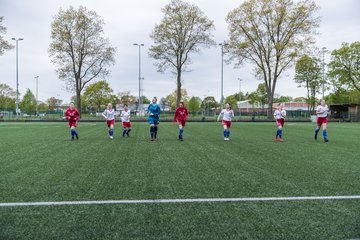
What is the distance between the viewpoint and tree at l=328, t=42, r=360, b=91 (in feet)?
171

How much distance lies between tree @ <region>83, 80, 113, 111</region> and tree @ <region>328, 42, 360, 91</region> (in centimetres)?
5692

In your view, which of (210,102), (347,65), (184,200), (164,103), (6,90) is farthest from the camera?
(210,102)

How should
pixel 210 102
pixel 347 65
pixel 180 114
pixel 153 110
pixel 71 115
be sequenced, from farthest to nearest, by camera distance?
1. pixel 210 102
2. pixel 347 65
3. pixel 180 114
4. pixel 71 115
5. pixel 153 110

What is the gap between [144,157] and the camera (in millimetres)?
9703

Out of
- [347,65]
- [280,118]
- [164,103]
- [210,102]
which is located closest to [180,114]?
[280,118]

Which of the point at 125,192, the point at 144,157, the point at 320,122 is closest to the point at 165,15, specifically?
the point at 320,122

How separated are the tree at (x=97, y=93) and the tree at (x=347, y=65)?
5692 centimetres

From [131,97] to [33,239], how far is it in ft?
380

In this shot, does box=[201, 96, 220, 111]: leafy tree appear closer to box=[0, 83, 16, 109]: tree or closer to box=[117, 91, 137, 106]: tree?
box=[117, 91, 137, 106]: tree

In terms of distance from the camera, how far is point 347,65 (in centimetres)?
5297

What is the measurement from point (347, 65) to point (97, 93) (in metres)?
60.8

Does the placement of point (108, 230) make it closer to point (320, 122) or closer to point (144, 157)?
point (144, 157)

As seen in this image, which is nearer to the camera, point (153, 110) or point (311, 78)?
point (153, 110)

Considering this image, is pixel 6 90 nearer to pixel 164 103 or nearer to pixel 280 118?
pixel 164 103
